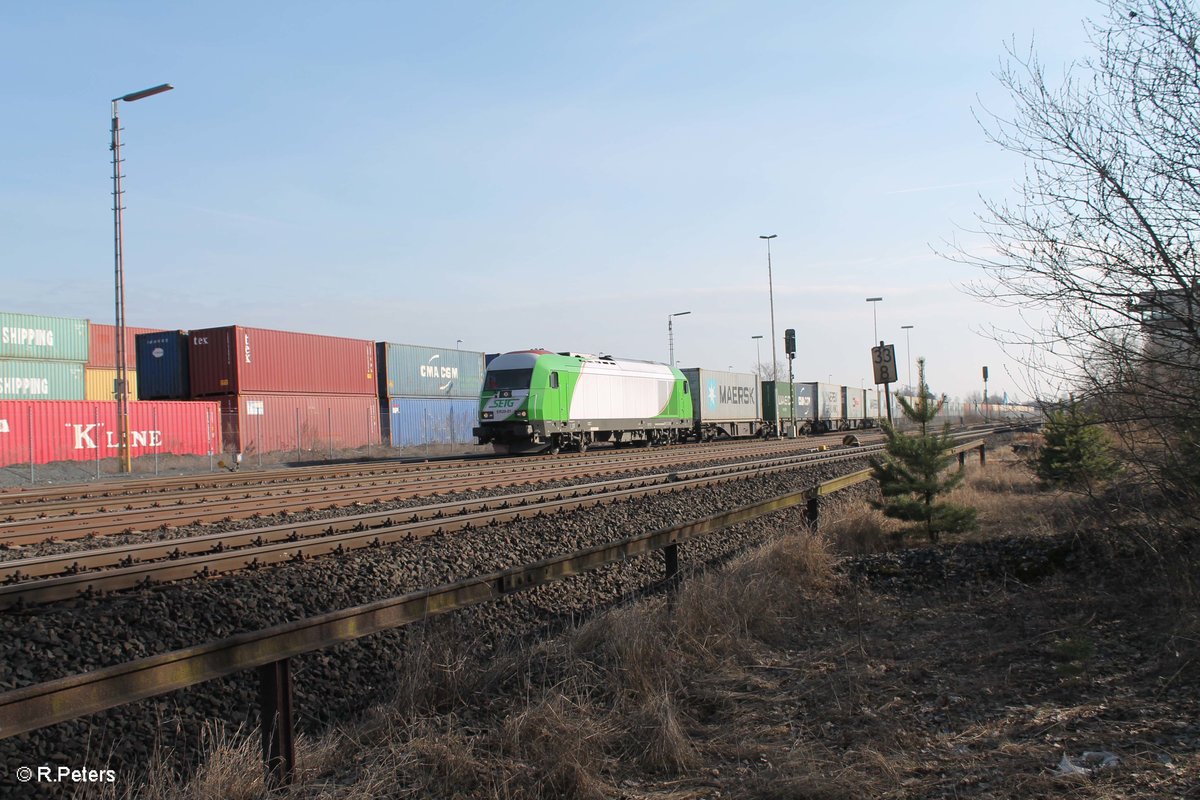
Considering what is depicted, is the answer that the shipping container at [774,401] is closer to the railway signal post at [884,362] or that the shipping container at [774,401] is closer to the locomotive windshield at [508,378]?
the locomotive windshield at [508,378]

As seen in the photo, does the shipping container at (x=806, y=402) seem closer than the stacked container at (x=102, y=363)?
No

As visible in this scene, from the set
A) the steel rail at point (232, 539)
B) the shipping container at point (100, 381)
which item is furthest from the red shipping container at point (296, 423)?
the steel rail at point (232, 539)

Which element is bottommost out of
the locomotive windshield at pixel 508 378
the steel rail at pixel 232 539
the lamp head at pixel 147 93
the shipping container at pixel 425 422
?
the steel rail at pixel 232 539

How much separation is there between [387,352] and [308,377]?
196 inches

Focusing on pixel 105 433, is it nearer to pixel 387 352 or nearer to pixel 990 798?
pixel 387 352

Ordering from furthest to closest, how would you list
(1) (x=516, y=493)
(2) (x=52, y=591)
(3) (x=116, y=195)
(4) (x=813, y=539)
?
(3) (x=116, y=195) → (1) (x=516, y=493) → (4) (x=813, y=539) → (2) (x=52, y=591)

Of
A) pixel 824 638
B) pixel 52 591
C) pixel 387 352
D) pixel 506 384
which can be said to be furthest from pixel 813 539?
pixel 387 352

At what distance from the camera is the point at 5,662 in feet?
16.8

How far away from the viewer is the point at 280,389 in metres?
37.3

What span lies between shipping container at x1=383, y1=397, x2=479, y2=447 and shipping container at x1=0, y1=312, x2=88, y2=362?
14.3 metres

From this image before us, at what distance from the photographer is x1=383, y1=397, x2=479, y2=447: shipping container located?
41344mm

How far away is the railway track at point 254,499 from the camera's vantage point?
11.4 meters

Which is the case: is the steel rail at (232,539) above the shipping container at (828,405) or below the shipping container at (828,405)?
below

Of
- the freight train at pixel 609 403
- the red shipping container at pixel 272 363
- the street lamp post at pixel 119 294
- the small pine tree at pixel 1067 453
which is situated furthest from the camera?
the red shipping container at pixel 272 363
